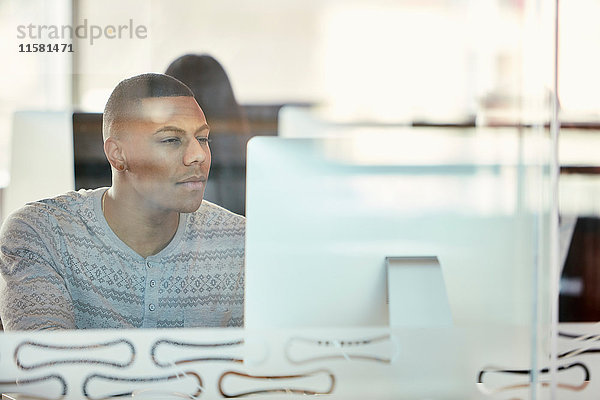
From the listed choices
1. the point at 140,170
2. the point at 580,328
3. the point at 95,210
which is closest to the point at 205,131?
the point at 140,170

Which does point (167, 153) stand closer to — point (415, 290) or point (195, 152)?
point (195, 152)

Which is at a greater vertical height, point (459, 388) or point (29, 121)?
point (29, 121)

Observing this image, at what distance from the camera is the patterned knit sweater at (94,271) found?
5.35 ft

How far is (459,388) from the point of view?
1.70m

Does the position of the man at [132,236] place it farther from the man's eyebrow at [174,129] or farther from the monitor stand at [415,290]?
the monitor stand at [415,290]

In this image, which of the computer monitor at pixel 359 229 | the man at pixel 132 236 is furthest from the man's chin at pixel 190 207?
the computer monitor at pixel 359 229

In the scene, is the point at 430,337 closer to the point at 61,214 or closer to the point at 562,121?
the point at 562,121

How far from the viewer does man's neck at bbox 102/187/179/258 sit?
1.64m

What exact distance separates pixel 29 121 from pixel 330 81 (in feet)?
2.09

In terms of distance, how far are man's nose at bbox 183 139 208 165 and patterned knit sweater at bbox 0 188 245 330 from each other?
99 mm

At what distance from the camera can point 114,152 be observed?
162 cm

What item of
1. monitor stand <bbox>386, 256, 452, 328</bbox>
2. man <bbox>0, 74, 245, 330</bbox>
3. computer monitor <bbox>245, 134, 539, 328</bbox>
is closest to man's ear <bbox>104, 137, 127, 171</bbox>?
man <bbox>0, 74, 245, 330</bbox>

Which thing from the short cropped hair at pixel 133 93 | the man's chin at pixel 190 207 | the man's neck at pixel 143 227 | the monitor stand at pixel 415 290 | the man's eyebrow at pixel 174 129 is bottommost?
the monitor stand at pixel 415 290

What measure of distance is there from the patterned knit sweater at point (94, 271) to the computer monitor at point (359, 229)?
9 centimetres
